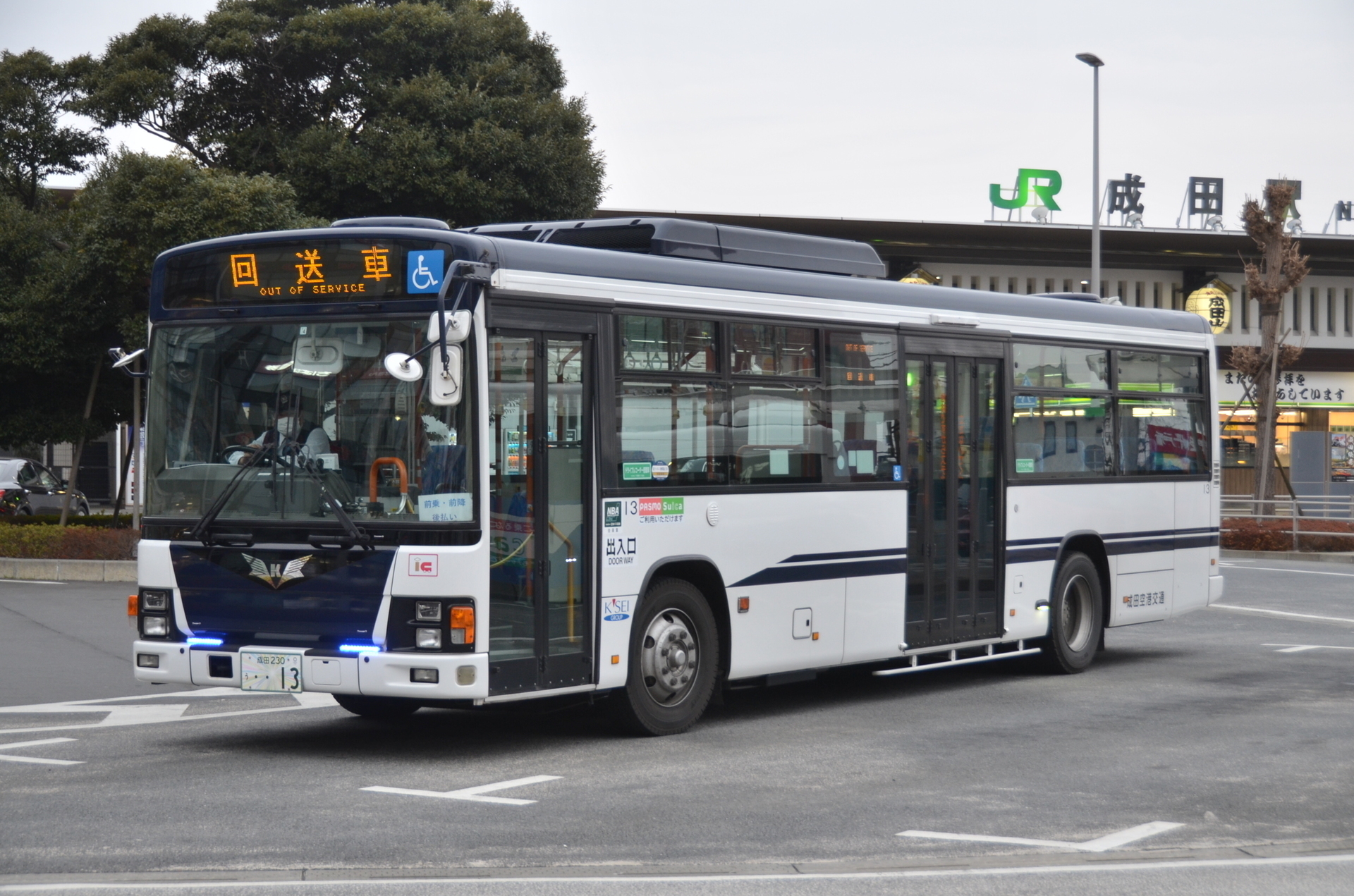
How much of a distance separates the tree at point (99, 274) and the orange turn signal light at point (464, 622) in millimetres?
16292

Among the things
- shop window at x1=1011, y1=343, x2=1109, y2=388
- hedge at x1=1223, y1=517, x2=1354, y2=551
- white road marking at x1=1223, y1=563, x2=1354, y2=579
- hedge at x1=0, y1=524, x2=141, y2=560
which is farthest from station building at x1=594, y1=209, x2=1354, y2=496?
shop window at x1=1011, y1=343, x2=1109, y2=388

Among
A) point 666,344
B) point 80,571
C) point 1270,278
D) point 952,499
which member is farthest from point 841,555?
point 1270,278

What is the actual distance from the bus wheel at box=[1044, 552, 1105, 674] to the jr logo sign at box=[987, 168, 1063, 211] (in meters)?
29.8

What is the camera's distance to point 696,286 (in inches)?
420

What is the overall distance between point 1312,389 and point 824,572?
40822 millimetres

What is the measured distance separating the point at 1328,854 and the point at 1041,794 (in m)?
1.64

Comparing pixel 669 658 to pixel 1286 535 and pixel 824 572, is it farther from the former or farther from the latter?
pixel 1286 535

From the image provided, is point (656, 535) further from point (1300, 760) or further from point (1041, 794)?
point (1300, 760)

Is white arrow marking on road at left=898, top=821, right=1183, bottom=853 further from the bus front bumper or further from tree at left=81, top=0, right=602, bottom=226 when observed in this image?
tree at left=81, top=0, right=602, bottom=226

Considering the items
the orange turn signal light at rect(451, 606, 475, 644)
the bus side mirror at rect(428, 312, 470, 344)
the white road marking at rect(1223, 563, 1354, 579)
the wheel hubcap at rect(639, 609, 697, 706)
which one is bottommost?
the white road marking at rect(1223, 563, 1354, 579)

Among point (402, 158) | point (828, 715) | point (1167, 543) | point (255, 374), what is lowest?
point (828, 715)

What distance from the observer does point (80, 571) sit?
2338 cm

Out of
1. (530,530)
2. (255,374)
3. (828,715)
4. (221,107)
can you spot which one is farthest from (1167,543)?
(221,107)

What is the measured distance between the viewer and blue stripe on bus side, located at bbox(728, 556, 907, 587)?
10984 mm
